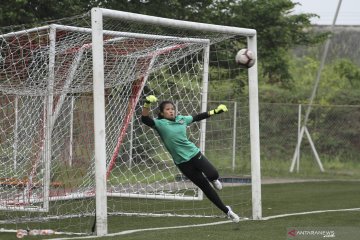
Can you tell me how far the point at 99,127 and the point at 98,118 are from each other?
4.2 inches

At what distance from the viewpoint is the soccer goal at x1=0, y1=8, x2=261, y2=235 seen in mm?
12391

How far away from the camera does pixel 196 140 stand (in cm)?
1596

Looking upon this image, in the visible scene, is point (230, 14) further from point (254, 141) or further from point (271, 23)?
point (254, 141)

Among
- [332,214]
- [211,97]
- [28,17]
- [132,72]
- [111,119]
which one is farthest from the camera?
[211,97]

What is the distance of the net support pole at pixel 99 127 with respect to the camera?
10.4 m

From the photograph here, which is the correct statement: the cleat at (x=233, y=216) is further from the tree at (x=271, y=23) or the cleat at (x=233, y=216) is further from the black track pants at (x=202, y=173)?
the tree at (x=271, y=23)

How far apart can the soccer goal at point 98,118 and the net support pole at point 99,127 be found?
0.04 feet

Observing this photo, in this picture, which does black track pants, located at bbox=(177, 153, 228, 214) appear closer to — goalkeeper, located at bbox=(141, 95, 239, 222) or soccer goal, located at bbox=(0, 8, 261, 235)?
goalkeeper, located at bbox=(141, 95, 239, 222)

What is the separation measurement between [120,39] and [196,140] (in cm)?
329

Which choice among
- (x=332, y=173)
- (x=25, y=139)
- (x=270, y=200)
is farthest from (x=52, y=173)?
(x=332, y=173)

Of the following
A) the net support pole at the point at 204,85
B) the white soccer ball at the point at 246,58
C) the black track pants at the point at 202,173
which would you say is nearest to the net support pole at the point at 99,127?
the black track pants at the point at 202,173

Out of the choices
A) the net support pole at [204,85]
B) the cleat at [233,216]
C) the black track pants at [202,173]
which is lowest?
the cleat at [233,216]

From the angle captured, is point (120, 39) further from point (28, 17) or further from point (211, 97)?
point (211, 97)

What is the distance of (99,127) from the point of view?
10445 millimetres
